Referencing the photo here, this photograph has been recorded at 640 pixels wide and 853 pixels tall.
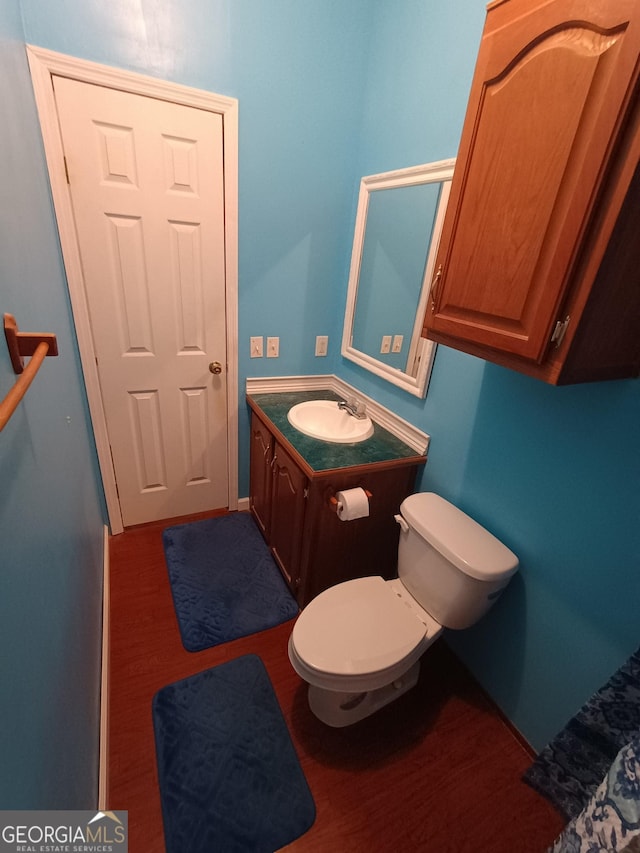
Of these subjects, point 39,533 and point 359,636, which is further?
point 359,636

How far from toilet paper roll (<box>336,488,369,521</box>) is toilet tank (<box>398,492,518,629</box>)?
15cm

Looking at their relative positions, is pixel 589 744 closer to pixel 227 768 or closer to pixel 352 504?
pixel 352 504

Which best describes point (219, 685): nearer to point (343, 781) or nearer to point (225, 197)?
point (343, 781)

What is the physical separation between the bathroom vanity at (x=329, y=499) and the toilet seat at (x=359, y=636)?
24 cm

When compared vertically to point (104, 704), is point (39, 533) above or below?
above

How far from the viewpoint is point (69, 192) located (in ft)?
4.78

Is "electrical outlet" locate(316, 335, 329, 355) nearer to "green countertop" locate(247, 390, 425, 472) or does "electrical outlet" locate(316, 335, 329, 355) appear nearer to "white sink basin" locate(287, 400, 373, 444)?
"white sink basin" locate(287, 400, 373, 444)

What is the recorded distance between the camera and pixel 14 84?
1008mm

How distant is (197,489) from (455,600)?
61.8 inches

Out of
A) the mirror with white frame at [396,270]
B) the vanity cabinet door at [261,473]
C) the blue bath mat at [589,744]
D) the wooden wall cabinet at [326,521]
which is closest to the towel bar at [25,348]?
the wooden wall cabinet at [326,521]

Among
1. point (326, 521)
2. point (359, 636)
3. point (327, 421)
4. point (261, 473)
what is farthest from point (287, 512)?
point (359, 636)

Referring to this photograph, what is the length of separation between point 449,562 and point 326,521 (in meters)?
0.50

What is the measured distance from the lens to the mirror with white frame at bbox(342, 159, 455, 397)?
1450 mm

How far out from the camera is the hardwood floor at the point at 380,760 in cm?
107
